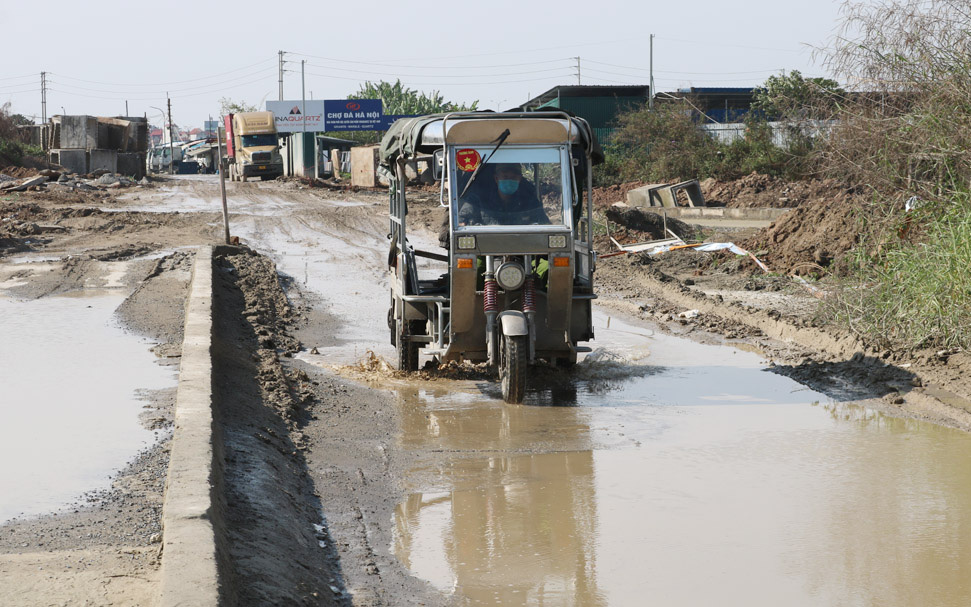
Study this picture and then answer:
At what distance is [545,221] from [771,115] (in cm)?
3159

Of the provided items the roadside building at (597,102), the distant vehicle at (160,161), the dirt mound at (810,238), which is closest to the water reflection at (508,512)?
the dirt mound at (810,238)

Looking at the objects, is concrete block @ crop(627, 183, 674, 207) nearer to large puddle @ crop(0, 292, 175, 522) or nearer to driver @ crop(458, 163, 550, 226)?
large puddle @ crop(0, 292, 175, 522)

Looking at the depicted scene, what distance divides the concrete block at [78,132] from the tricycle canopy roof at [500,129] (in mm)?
44743

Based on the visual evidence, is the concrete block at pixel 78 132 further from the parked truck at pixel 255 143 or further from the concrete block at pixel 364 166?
the concrete block at pixel 364 166

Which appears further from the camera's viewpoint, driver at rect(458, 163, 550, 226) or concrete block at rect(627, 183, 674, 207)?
concrete block at rect(627, 183, 674, 207)

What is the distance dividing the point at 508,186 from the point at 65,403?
164 inches

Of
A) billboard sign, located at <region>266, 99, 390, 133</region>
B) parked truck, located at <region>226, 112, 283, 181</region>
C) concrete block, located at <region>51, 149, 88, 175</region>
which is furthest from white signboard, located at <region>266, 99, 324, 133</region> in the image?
concrete block, located at <region>51, 149, 88, 175</region>

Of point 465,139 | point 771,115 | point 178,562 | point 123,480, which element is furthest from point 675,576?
point 771,115

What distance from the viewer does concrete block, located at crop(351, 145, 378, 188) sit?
43.1 meters

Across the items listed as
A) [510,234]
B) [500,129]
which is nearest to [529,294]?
[510,234]

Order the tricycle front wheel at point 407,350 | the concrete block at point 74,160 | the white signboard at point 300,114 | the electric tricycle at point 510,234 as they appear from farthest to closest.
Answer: the white signboard at point 300,114
the concrete block at point 74,160
the tricycle front wheel at point 407,350
the electric tricycle at point 510,234

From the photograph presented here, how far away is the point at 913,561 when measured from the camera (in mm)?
4965

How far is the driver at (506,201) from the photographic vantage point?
27.9 ft

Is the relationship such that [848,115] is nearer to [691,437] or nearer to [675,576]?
[691,437]
